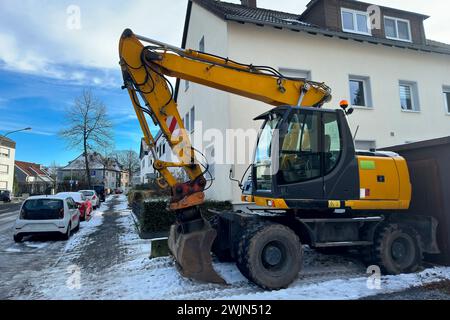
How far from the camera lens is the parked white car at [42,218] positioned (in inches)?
360

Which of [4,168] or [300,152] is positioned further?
[4,168]

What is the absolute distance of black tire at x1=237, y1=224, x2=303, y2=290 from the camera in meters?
4.89

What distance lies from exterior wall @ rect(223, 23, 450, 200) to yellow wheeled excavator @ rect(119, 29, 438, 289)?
4.98 metres

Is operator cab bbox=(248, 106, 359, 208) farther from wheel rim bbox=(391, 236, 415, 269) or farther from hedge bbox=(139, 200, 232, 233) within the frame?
hedge bbox=(139, 200, 232, 233)

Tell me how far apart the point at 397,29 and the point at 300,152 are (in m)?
12.7

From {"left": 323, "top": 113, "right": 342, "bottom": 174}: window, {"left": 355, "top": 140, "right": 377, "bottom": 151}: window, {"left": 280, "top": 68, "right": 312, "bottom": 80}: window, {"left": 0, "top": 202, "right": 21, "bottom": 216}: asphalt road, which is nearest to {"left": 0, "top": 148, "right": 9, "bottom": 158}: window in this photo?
{"left": 0, "top": 202, "right": 21, "bottom": 216}: asphalt road

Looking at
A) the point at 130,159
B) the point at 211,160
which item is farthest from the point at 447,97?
the point at 130,159

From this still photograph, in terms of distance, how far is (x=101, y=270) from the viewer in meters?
6.23

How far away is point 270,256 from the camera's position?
505 cm

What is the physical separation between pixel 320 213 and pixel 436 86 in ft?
40.1

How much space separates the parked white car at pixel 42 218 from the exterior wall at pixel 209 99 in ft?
17.1

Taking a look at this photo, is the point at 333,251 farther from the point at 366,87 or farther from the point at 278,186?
the point at 366,87

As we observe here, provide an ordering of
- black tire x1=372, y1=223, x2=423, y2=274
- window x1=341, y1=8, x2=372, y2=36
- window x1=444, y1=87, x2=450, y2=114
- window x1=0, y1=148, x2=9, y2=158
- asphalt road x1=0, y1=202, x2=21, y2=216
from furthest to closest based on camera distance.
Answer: window x1=0, y1=148, x2=9, y2=158 → asphalt road x1=0, y1=202, x2=21, y2=216 → window x1=444, y1=87, x2=450, y2=114 → window x1=341, y1=8, x2=372, y2=36 → black tire x1=372, y1=223, x2=423, y2=274
